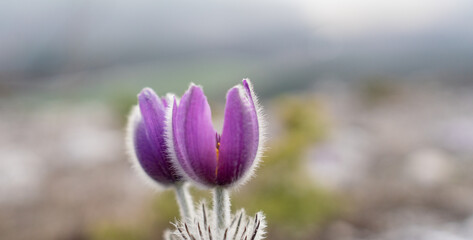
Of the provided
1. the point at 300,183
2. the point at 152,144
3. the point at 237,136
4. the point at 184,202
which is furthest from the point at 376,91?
the point at 237,136

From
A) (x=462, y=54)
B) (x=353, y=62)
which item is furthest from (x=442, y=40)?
(x=353, y=62)

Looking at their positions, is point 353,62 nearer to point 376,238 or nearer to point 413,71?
point 413,71

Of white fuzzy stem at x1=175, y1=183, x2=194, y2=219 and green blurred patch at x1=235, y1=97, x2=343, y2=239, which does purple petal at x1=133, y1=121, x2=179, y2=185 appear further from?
green blurred patch at x1=235, y1=97, x2=343, y2=239

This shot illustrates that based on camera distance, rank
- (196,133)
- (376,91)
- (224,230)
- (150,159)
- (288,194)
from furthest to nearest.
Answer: (376,91) < (288,194) < (150,159) < (224,230) < (196,133)

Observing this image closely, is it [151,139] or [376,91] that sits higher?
[376,91]

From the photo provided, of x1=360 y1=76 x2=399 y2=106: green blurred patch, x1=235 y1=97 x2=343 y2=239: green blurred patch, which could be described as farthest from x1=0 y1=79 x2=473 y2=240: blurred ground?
x1=360 y1=76 x2=399 y2=106: green blurred patch

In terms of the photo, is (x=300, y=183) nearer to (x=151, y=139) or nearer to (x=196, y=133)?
(x=151, y=139)

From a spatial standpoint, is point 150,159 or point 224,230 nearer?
point 224,230
